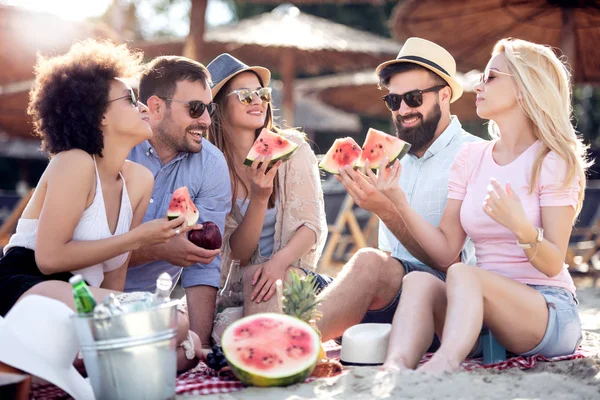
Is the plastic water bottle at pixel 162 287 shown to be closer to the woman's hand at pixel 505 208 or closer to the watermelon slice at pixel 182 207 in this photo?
the watermelon slice at pixel 182 207

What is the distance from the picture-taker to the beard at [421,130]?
516 cm

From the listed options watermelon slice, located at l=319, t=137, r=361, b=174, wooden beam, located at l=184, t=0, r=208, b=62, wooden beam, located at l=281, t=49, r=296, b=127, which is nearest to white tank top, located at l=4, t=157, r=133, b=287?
watermelon slice, located at l=319, t=137, r=361, b=174

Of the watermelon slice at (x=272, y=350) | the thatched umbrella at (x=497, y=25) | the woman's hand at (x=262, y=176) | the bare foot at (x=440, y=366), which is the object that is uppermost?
the thatched umbrella at (x=497, y=25)

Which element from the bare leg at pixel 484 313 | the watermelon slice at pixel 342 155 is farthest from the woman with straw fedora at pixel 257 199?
the bare leg at pixel 484 313

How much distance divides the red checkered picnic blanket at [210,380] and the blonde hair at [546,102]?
0.87 metres

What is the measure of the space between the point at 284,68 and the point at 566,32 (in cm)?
633

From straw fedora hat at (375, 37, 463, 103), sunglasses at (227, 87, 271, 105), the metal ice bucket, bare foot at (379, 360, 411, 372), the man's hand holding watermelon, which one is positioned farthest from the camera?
straw fedora hat at (375, 37, 463, 103)

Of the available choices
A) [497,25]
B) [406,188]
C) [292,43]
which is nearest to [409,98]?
[406,188]

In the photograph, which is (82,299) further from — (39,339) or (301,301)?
(301,301)

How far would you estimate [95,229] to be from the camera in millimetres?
3875

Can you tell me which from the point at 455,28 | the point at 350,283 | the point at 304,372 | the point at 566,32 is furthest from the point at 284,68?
the point at 304,372

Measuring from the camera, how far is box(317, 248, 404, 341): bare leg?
4.32 m

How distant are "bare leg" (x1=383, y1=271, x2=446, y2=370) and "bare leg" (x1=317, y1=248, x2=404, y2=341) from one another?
0.44 meters

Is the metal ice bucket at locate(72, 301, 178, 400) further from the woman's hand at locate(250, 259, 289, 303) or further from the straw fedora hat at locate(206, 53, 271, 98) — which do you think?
the straw fedora hat at locate(206, 53, 271, 98)
